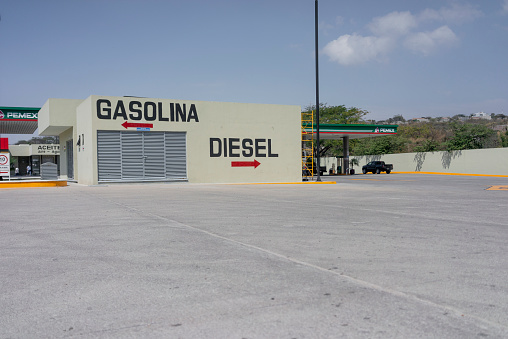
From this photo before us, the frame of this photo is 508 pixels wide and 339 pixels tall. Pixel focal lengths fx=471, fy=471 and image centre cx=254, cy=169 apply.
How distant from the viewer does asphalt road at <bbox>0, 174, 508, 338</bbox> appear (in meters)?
3.85

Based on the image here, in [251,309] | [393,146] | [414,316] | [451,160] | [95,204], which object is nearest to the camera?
[414,316]

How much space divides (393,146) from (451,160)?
53.9 feet

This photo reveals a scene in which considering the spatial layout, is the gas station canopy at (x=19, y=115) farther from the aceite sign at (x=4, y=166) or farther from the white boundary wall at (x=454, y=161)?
the white boundary wall at (x=454, y=161)

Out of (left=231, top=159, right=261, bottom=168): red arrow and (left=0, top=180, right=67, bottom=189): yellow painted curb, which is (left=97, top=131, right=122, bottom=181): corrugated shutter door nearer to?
(left=0, top=180, right=67, bottom=189): yellow painted curb

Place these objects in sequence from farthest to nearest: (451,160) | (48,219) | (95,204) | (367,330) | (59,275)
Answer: (451,160), (95,204), (48,219), (59,275), (367,330)

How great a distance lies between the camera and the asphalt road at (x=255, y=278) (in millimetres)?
3846

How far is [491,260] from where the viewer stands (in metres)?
6.11

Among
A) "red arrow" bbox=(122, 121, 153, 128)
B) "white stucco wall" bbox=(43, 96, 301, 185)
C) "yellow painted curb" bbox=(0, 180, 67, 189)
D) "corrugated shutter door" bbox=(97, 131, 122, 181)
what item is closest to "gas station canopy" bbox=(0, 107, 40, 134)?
"white stucco wall" bbox=(43, 96, 301, 185)

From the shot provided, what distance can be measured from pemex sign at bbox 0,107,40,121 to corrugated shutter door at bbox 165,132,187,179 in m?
16.8

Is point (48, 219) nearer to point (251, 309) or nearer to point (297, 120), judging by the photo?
point (251, 309)

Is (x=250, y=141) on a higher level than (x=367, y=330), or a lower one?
higher

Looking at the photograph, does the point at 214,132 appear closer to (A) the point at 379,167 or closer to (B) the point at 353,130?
(B) the point at 353,130

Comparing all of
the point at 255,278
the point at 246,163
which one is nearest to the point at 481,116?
the point at 246,163

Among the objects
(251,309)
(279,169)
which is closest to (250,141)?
(279,169)
